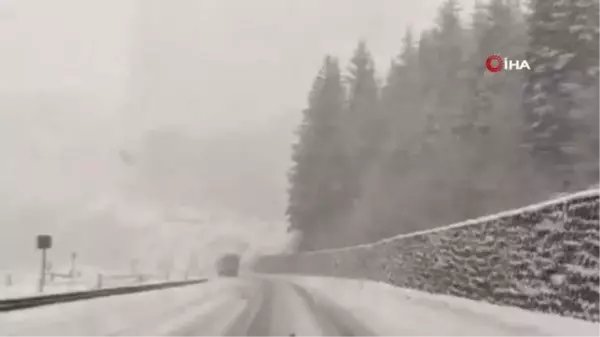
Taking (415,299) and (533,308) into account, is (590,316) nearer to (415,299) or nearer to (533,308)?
(533,308)

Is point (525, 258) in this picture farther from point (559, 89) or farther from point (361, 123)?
point (361, 123)

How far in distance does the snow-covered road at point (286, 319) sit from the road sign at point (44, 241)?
9.36ft

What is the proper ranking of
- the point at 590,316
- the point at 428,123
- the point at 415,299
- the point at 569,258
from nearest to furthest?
the point at 590,316 < the point at 569,258 < the point at 415,299 < the point at 428,123

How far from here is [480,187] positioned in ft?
111

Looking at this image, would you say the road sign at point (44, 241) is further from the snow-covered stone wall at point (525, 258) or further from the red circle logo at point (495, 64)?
the red circle logo at point (495, 64)

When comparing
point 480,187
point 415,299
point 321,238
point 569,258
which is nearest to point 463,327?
point 569,258

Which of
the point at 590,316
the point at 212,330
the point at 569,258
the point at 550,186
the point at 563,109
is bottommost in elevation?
the point at 212,330

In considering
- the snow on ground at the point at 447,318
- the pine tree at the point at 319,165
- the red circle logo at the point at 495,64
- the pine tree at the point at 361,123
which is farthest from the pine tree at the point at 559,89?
the pine tree at the point at 319,165

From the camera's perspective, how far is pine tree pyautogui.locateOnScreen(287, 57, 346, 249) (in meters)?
53.9

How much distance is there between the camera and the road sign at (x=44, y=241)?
1689 cm

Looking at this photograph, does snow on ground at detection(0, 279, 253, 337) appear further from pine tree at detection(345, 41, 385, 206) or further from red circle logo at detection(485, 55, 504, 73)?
pine tree at detection(345, 41, 385, 206)

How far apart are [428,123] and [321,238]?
66.7 ft

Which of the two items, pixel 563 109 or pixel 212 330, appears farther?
pixel 563 109

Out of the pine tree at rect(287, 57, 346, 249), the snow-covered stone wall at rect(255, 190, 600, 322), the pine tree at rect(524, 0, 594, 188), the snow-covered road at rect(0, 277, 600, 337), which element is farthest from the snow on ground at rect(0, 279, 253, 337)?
the pine tree at rect(287, 57, 346, 249)
